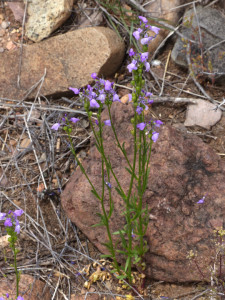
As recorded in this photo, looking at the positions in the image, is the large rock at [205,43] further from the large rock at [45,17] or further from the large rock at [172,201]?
the large rock at [45,17]

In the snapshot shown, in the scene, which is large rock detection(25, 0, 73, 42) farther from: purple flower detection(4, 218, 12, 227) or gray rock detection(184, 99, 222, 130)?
purple flower detection(4, 218, 12, 227)

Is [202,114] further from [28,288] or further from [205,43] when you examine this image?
[28,288]

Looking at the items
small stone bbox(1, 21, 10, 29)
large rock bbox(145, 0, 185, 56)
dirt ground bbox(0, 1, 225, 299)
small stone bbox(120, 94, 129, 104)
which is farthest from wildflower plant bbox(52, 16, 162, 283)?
small stone bbox(1, 21, 10, 29)

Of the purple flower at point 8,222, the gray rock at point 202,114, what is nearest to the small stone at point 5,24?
the gray rock at point 202,114

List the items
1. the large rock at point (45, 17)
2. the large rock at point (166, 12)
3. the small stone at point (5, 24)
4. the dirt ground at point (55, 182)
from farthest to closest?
the small stone at point (5, 24)
the large rock at point (45, 17)
the large rock at point (166, 12)
the dirt ground at point (55, 182)

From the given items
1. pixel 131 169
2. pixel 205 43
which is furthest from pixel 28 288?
pixel 205 43

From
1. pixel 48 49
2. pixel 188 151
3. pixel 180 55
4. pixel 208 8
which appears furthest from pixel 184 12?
pixel 188 151
